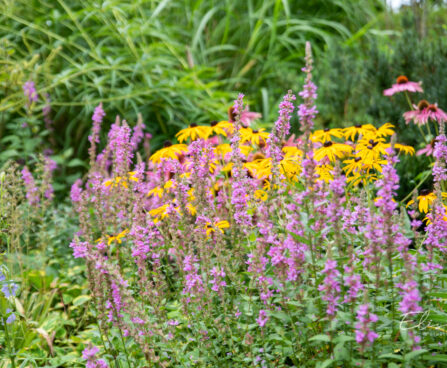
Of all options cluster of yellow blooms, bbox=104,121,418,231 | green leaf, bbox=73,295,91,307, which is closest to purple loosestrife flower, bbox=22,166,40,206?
green leaf, bbox=73,295,91,307

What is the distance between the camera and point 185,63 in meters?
6.24

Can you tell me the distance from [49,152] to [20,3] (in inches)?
98.5

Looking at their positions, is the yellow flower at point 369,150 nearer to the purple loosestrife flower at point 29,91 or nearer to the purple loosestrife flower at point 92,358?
the purple loosestrife flower at point 92,358

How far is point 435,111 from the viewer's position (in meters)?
3.59

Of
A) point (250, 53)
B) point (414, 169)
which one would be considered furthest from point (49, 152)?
point (414, 169)

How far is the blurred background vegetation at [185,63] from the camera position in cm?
518

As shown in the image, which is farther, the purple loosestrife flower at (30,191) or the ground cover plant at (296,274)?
the purple loosestrife flower at (30,191)

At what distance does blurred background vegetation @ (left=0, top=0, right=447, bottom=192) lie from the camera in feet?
17.0

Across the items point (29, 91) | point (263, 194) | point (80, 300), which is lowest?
point (80, 300)

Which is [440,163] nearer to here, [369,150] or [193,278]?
[369,150]

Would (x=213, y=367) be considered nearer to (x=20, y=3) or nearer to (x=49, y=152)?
(x=49, y=152)

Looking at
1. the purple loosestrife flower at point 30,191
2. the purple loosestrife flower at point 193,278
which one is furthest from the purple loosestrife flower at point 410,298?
the purple loosestrife flower at point 30,191

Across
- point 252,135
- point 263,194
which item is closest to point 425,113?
point 252,135

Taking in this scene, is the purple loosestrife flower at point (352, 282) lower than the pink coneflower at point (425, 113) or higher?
lower
